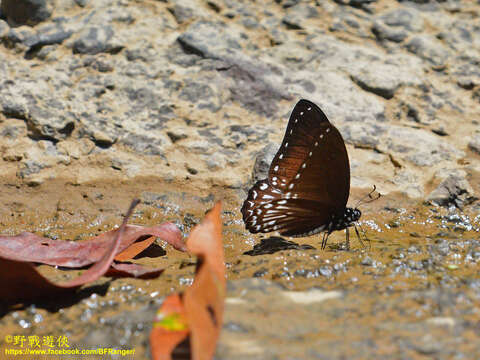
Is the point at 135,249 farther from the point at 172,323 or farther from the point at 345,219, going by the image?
the point at 345,219

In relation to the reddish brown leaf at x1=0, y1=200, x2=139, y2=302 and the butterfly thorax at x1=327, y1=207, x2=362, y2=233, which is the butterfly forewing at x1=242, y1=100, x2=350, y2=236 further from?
the reddish brown leaf at x1=0, y1=200, x2=139, y2=302

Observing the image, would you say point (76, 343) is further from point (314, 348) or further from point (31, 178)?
point (31, 178)

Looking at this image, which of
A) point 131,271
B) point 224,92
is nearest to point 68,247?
point 131,271

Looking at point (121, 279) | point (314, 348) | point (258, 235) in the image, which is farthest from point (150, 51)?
point (314, 348)

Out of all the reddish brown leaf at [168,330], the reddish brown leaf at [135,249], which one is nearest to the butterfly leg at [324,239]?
the reddish brown leaf at [135,249]

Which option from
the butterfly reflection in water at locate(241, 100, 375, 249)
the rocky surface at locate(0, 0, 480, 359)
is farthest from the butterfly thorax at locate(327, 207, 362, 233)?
the rocky surface at locate(0, 0, 480, 359)
